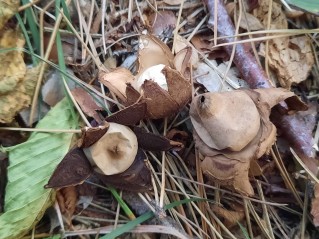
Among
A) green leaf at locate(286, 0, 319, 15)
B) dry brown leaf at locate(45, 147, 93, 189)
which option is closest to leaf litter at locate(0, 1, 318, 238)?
dry brown leaf at locate(45, 147, 93, 189)

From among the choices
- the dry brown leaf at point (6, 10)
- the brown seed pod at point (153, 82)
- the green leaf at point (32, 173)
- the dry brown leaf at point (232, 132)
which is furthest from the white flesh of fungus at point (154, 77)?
the dry brown leaf at point (6, 10)

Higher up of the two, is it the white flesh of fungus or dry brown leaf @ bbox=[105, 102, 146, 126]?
the white flesh of fungus

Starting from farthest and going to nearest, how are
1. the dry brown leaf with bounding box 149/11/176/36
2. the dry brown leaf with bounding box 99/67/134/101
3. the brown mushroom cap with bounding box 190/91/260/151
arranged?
the dry brown leaf with bounding box 149/11/176/36, the dry brown leaf with bounding box 99/67/134/101, the brown mushroom cap with bounding box 190/91/260/151

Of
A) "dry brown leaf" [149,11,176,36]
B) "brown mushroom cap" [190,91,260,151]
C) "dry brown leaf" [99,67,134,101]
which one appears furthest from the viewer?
"dry brown leaf" [149,11,176,36]

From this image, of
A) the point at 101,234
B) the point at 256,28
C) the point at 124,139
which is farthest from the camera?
the point at 256,28

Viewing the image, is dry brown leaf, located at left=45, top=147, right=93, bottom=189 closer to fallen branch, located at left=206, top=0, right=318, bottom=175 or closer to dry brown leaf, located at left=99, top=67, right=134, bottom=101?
dry brown leaf, located at left=99, top=67, right=134, bottom=101

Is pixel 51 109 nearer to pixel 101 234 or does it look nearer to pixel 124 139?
pixel 124 139

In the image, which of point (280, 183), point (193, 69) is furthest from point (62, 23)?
point (280, 183)
